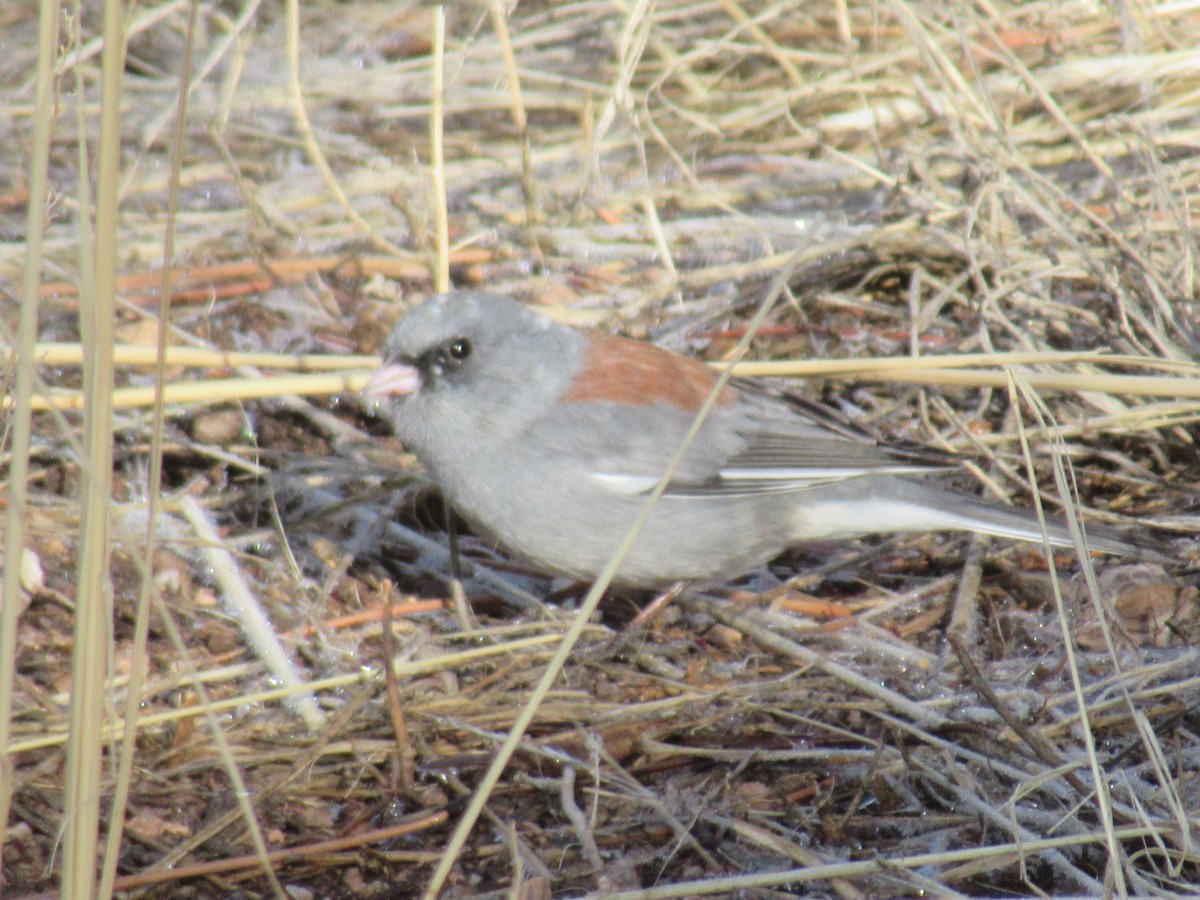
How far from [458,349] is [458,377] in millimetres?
74

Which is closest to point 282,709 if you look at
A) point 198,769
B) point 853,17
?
→ point 198,769

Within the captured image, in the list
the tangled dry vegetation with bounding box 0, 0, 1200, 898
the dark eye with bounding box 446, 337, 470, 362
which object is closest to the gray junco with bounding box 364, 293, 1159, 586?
the dark eye with bounding box 446, 337, 470, 362

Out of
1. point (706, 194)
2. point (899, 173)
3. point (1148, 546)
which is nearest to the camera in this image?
point (1148, 546)

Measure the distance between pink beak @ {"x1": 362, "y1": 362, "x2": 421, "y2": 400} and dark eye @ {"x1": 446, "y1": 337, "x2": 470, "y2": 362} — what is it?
99 millimetres

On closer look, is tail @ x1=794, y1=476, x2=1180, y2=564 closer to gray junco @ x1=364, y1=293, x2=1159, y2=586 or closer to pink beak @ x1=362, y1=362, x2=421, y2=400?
gray junco @ x1=364, y1=293, x2=1159, y2=586

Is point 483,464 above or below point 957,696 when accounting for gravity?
above

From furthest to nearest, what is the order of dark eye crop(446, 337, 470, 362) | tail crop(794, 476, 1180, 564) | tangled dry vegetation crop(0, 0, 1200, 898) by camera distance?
1. dark eye crop(446, 337, 470, 362)
2. tail crop(794, 476, 1180, 564)
3. tangled dry vegetation crop(0, 0, 1200, 898)

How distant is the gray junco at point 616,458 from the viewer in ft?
10.5

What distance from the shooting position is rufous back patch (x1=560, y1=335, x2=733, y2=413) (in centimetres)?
336

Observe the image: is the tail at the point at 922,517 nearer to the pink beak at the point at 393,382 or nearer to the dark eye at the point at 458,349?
the dark eye at the point at 458,349

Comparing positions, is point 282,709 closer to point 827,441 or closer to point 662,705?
point 662,705

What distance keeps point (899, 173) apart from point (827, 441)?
1.29 metres

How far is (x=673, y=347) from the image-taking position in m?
4.30

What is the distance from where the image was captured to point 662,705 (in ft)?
9.34
